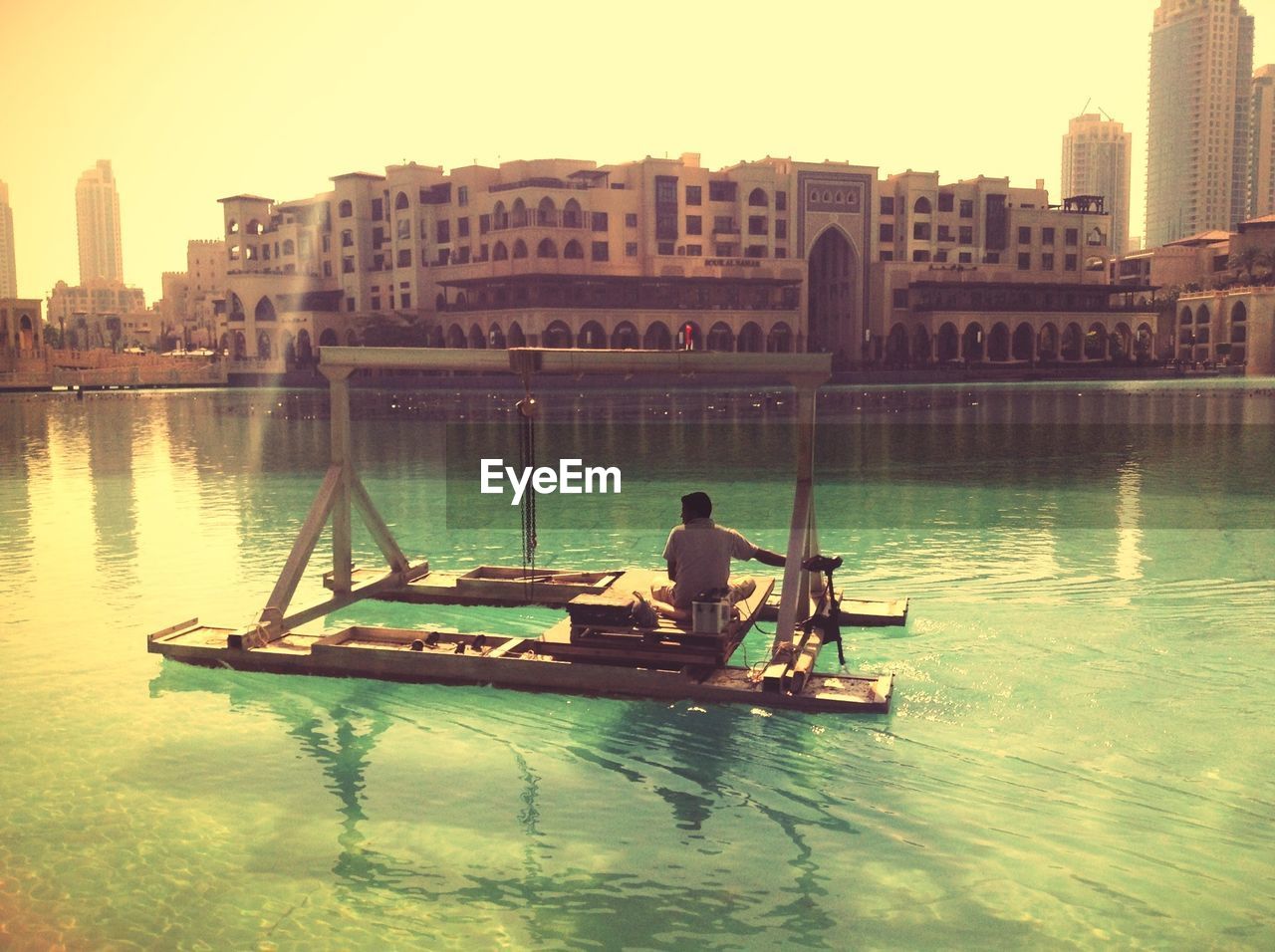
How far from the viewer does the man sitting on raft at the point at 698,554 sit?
8695mm

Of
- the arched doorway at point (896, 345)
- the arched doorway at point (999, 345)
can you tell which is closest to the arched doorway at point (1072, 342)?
the arched doorway at point (999, 345)

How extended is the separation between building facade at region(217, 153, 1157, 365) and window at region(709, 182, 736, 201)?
0.13 metres

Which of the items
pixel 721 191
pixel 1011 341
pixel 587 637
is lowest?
pixel 587 637

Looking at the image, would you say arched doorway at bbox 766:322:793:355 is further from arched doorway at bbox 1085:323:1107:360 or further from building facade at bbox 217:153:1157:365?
arched doorway at bbox 1085:323:1107:360

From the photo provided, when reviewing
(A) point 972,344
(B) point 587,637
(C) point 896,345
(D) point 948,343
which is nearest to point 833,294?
(C) point 896,345

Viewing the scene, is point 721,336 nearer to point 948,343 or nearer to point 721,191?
point 721,191

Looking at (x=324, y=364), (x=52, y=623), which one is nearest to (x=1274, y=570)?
(x=324, y=364)

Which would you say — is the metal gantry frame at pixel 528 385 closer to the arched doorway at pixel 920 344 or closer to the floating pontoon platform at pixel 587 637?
the floating pontoon platform at pixel 587 637

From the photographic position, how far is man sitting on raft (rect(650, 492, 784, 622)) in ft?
28.5

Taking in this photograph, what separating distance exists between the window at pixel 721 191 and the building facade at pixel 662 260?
0.13 meters

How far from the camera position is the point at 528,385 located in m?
9.05

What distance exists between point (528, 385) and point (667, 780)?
3.46 m

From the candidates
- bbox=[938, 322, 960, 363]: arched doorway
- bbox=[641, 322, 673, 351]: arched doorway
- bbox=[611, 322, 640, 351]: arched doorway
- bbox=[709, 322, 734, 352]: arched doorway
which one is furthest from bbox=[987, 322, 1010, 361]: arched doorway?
bbox=[611, 322, 640, 351]: arched doorway

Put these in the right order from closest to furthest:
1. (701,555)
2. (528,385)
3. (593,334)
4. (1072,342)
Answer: (701,555) < (528,385) < (593,334) < (1072,342)
